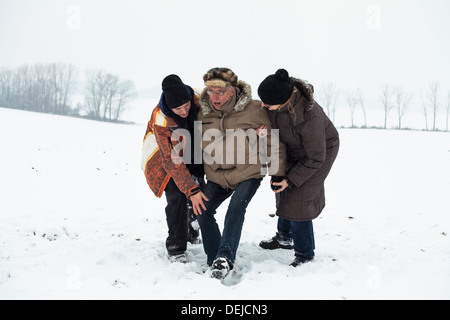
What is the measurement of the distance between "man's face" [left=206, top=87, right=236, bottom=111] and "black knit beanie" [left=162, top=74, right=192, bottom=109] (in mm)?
238

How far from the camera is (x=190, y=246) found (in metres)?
4.11

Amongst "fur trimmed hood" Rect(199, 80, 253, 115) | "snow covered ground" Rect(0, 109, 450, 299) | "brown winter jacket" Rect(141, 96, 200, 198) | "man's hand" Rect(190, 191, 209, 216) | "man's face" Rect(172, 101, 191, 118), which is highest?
"fur trimmed hood" Rect(199, 80, 253, 115)

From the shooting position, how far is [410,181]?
9812 mm

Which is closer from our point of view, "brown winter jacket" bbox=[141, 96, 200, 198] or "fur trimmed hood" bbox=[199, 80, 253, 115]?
"fur trimmed hood" bbox=[199, 80, 253, 115]

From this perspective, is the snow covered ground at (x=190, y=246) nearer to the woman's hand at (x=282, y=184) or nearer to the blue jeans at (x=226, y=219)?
the blue jeans at (x=226, y=219)

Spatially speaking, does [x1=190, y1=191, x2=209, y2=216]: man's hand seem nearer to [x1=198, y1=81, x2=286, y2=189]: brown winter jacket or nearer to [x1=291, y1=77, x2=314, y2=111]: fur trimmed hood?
[x1=198, y1=81, x2=286, y2=189]: brown winter jacket

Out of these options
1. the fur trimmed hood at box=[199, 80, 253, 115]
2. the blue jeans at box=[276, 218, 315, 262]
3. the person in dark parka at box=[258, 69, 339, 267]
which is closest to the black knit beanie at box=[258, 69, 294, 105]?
the person in dark parka at box=[258, 69, 339, 267]

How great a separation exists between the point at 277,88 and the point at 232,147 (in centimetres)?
72

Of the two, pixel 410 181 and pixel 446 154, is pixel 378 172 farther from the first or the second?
pixel 446 154

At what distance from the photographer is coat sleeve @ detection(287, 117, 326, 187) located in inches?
122

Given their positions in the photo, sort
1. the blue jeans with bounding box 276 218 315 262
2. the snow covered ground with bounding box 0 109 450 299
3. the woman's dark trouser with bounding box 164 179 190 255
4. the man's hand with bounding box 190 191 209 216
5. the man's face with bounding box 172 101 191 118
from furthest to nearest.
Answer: the woman's dark trouser with bounding box 164 179 190 255 < the blue jeans with bounding box 276 218 315 262 < the man's hand with bounding box 190 191 209 216 < the man's face with bounding box 172 101 191 118 < the snow covered ground with bounding box 0 109 450 299

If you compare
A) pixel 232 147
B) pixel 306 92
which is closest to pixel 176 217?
pixel 232 147

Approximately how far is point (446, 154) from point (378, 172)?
5.02 m

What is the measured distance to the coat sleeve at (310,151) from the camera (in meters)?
3.10
